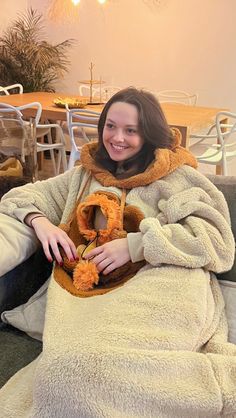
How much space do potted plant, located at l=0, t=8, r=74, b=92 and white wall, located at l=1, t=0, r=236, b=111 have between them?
0.37 feet

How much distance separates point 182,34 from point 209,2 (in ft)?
1.17

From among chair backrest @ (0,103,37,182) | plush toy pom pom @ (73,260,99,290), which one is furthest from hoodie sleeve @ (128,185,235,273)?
chair backrest @ (0,103,37,182)

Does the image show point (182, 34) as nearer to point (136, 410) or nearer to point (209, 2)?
point (209, 2)

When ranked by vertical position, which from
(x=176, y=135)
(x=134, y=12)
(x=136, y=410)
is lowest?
(x=136, y=410)

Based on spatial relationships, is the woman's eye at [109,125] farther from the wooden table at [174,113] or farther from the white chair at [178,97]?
the white chair at [178,97]

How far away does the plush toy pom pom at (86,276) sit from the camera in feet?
3.92

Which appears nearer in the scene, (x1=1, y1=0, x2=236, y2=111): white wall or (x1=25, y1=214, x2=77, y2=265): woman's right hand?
(x1=25, y1=214, x2=77, y2=265): woman's right hand

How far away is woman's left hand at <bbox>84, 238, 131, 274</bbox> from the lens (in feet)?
3.92

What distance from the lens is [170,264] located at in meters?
1.13

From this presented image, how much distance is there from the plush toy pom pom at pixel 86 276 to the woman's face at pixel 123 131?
14.1 inches

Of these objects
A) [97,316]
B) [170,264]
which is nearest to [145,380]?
A: [97,316]

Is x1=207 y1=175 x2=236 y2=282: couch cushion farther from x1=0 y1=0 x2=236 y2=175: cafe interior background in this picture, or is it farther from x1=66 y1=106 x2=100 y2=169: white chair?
x1=0 y1=0 x2=236 y2=175: cafe interior background

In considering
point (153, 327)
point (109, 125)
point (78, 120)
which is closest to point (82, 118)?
point (78, 120)

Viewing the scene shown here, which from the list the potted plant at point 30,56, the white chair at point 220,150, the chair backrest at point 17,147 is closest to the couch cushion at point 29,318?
the chair backrest at point 17,147
